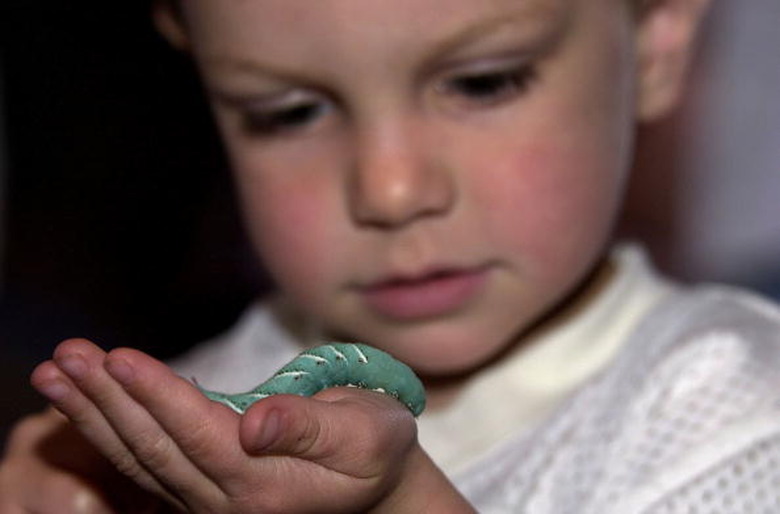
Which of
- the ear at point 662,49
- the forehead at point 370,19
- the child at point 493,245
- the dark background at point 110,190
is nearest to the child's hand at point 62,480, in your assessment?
the child at point 493,245

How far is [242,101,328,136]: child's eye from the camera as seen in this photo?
0.92 metres

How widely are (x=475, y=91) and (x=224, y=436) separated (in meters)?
0.43

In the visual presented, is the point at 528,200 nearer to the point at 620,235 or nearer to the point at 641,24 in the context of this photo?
the point at 641,24

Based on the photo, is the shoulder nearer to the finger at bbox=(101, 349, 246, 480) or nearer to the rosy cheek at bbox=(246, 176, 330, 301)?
the rosy cheek at bbox=(246, 176, 330, 301)

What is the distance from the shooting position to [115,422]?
55 cm

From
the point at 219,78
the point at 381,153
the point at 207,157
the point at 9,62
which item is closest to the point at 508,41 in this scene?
the point at 381,153

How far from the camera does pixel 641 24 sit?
3.42 feet

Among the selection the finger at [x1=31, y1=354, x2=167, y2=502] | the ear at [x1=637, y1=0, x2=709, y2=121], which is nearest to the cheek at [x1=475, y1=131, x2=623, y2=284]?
the ear at [x1=637, y1=0, x2=709, y2=121]

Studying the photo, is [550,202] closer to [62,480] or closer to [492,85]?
[492,85]

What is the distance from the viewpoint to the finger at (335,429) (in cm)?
51

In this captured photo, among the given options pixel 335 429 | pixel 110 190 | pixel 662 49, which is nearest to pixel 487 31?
pixel 662 49

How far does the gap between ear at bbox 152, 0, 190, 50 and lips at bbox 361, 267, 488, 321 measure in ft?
0.84

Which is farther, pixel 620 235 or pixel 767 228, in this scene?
pixel 767 228

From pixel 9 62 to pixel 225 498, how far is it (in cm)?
121
